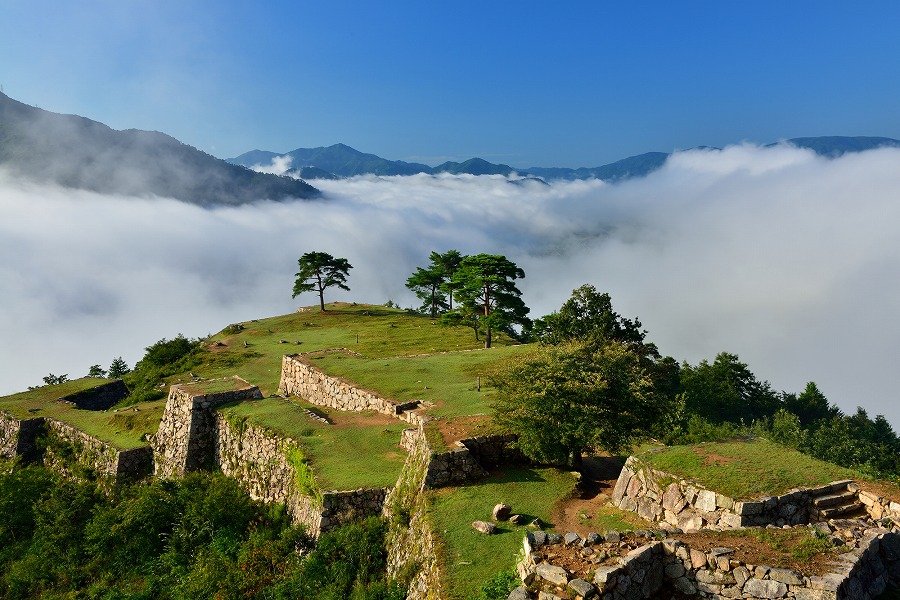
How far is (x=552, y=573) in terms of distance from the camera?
9.69 meters

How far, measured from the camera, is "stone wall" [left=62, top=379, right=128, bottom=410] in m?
40.4

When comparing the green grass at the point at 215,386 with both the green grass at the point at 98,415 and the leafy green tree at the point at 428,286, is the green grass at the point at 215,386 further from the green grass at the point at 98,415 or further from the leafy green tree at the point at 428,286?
the leafy green tree at the point at 428,286

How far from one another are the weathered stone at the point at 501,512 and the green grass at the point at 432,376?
767cm

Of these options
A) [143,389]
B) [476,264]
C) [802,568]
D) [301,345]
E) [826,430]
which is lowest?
[826,430]

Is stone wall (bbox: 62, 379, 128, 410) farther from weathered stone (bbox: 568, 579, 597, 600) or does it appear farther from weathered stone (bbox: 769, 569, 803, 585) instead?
weathered stone (bbox: 769, 569, 803, 585)

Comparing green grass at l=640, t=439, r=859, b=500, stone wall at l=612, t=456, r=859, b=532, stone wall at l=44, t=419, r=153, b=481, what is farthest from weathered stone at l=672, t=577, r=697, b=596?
stone wall at l=44, t=419, r=153, b=481

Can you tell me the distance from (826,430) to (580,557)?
2300 inches

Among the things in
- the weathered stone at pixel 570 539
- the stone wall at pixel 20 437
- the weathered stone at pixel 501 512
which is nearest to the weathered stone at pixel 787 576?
the weathered stone at pixel 570 539

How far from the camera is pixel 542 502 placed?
16.0 m

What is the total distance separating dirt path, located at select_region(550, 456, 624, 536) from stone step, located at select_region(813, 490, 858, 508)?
18.0 feet

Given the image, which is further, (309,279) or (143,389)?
(309,279)

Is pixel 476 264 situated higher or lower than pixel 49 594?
higher

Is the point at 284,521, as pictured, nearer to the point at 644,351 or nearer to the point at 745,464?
the point at 745,464

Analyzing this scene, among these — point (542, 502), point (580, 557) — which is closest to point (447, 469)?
point (542, 502)
